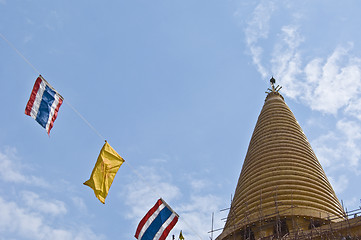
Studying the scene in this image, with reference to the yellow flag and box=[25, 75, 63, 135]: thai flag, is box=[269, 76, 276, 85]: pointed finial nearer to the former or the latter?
the yellow flag

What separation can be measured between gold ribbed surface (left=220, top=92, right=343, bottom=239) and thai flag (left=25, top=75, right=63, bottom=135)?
1009 cm

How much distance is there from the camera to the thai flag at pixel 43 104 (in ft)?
54.4

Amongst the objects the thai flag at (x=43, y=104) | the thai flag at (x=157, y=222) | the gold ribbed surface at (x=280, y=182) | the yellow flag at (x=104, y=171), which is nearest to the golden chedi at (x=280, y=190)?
the gold ribbed surface at (x=280, y=182)

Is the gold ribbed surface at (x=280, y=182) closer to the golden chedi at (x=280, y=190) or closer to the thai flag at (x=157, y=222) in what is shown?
the golden chedi at (x=280, y=190)

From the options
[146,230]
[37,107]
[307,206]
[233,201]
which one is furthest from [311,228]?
[37,107]

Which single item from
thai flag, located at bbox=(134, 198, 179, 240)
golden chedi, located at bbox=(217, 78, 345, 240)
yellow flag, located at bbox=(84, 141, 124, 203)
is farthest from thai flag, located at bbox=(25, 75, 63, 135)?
golden chedi, located at bbox=(217, 78, 345, 240)

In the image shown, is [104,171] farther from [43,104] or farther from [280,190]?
[280,190]

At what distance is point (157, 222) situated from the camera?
60.7 feet

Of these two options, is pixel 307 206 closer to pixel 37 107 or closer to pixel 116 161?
pixel 116 161

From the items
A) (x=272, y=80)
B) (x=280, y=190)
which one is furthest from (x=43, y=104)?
(x=272, y=80)

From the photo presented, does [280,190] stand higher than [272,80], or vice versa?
[272,80]

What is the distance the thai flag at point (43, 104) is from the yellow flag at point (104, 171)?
6.99 ft

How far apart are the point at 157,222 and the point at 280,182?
776 centimetres

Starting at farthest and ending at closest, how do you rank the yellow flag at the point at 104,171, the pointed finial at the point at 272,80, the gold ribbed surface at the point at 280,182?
the pointed finial at the point at 272,80 → the gold ribbed surface at the point at 280,182 → the yellow flag at the point at 104,171
